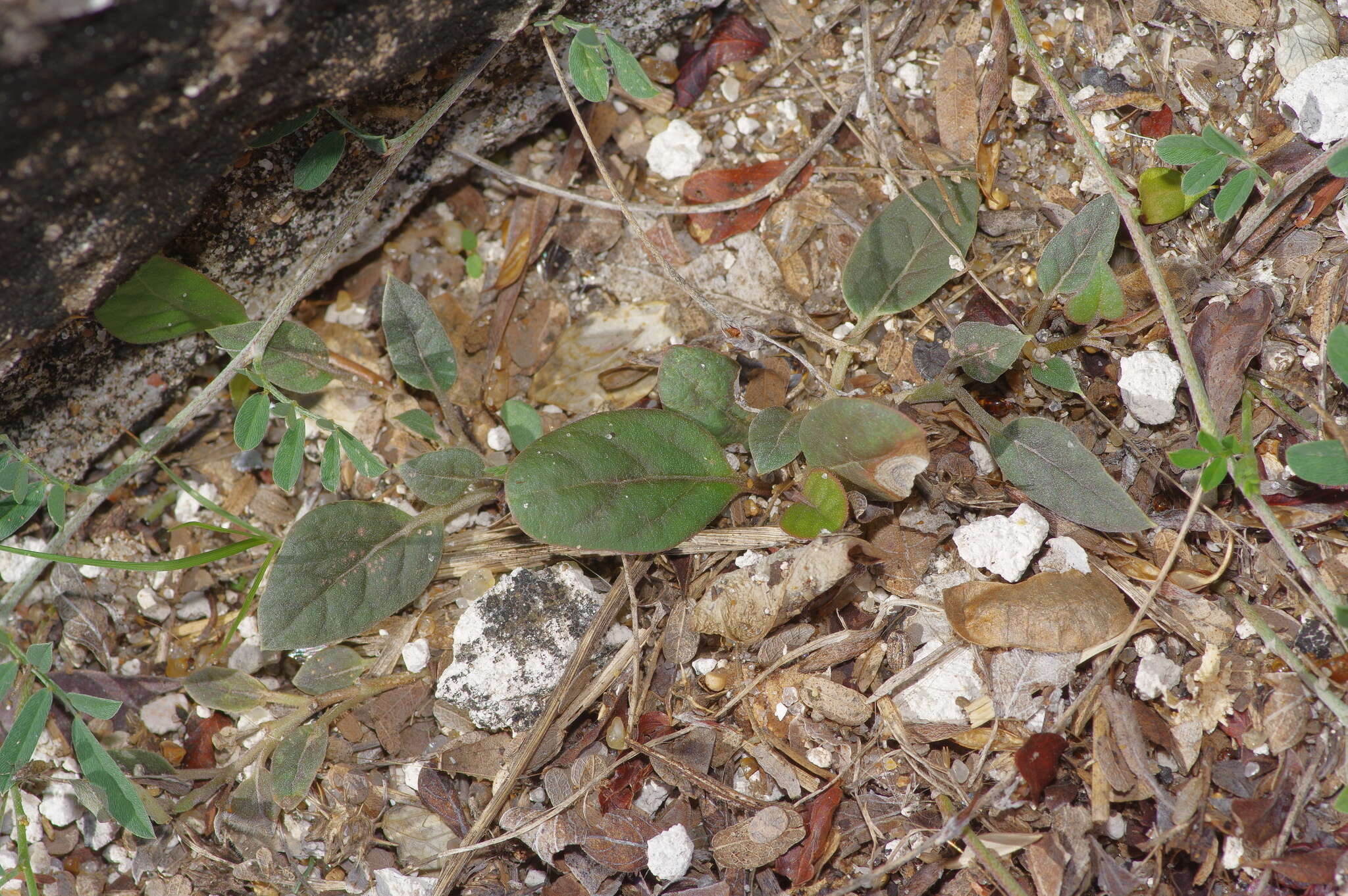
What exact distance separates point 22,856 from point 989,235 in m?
2.27

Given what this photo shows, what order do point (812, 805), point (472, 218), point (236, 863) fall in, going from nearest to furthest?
point (812, 805), point (236, 863), point (472, 218)

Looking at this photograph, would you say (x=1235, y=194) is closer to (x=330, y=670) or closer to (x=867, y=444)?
(x=867, y=444)

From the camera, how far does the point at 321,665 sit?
1.67 metres

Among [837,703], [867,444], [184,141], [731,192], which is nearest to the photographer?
[184,141]

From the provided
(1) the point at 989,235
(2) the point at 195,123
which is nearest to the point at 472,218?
(2) the point at 195,123

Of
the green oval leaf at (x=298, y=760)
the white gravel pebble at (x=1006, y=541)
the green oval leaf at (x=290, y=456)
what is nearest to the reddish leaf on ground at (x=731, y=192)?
the white gravel pebble at (x=1006, y=541)

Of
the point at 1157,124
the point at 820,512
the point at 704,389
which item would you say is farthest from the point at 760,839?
the point at 1157,124

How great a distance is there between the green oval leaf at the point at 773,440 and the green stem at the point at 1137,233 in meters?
0.66

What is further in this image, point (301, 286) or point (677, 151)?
point (677, 151)

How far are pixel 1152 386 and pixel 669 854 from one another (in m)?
1.24

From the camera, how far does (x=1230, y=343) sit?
1.49 meters

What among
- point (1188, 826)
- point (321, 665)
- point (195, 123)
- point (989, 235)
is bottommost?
point (1188, 826)

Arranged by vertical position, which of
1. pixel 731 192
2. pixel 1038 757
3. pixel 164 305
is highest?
pixel 164 305

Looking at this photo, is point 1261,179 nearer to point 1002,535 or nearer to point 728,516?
point 1002,535
